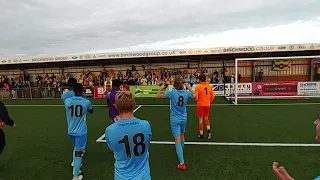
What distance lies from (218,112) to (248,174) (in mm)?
6894

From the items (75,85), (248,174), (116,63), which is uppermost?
(116,63)

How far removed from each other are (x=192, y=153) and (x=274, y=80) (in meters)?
19.1

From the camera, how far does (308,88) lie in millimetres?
14984

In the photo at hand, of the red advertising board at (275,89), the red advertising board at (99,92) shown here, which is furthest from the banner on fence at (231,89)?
the red advertising board at (99,92)

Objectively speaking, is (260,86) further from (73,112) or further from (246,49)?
(73,112)

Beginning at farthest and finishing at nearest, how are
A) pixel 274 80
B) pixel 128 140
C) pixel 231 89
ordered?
pixel 274 80
pixel 231 89
pixel 128 140

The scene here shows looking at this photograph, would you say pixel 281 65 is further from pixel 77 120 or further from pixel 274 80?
pixel 77 120

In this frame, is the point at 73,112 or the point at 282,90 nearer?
the point at 73,112

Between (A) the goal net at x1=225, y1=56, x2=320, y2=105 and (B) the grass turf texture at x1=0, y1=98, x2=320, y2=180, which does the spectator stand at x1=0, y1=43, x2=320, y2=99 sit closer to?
(A) the goal net at x1=225, y1=56, x2=320, y2=105

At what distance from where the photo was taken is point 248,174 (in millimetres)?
4637

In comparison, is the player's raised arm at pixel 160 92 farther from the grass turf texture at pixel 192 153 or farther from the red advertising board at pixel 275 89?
the red advertising board at pixel 275 89

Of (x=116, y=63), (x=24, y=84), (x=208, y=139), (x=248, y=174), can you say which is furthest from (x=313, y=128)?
(x=24, y=84)

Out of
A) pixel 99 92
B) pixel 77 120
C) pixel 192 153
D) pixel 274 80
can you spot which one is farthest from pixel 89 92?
pixel 274 80

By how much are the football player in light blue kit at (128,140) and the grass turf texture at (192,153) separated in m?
2.22
